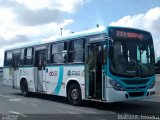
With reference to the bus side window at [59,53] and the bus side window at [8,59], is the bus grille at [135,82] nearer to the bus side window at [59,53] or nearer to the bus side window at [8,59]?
the bus side window at [59,53]

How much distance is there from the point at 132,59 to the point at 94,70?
60.7 inches

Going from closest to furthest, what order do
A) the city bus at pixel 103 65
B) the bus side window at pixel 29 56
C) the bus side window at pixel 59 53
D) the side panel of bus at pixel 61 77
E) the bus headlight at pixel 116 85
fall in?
the bus headlight at pixel 116 85, the city bus at pixel 103 65, the side panel of bus at pixel 61 77, the bus side window at pixel 59 53, the bus side window at pixel 29 56

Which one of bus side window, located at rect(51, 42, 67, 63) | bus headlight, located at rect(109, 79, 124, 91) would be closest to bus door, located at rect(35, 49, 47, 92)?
bus side window, located at rect(51, 42, 67, 63)

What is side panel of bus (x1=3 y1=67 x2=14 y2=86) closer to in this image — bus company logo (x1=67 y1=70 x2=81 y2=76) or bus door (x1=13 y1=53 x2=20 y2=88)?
bus door (x1=13 y1=53 x2=20 y2=88)

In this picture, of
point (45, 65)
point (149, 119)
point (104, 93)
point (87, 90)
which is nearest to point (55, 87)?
point (45, 65)

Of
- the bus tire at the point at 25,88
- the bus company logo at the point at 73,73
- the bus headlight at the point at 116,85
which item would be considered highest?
the bus company logo at the point at 73,73

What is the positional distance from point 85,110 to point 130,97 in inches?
70.2

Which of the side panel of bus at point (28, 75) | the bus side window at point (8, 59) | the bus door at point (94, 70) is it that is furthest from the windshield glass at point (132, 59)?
the bus side window at point (8, 59)

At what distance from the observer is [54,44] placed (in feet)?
55.5

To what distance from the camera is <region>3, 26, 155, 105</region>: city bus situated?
13195 mm

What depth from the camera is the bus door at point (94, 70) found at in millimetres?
13508

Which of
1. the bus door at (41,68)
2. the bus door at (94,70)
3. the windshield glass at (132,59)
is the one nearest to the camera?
the windshield glass at (132,59)

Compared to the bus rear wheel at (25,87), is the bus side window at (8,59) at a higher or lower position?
higher

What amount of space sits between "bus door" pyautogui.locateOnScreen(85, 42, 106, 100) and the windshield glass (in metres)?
0.54
